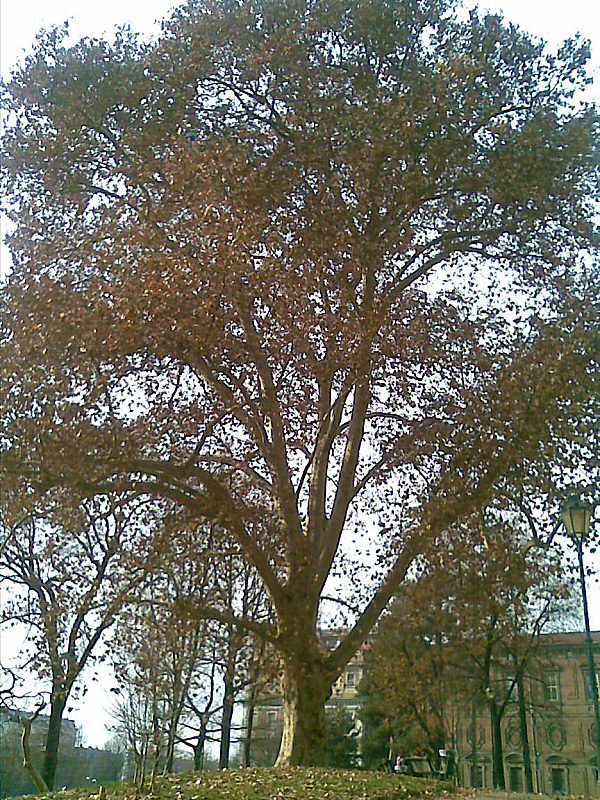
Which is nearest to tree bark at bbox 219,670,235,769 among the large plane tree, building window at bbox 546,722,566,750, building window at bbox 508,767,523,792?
the large plane tree

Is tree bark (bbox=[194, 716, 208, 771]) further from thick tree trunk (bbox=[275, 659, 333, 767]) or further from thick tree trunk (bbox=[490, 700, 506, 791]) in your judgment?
thick tree trunk (bbox=[275, 659, 333, 767])

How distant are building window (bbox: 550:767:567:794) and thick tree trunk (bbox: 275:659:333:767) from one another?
49.0 meters

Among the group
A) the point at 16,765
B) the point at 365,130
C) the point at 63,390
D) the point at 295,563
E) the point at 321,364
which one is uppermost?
the point at 365,130

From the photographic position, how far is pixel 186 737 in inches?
1398

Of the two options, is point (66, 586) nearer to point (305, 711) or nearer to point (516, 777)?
point (305, 711)

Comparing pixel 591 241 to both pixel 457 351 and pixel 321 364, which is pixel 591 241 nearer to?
pixel 457 351

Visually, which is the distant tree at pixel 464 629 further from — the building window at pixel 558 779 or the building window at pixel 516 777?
the building window at pixel 558 779

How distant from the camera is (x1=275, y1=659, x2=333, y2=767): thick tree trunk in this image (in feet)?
44.3

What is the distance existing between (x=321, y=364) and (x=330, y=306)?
38.8 inches

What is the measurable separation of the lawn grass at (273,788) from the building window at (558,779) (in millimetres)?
49274

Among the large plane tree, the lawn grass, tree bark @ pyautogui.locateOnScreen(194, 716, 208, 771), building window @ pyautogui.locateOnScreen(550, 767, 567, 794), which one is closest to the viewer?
the lawn grass

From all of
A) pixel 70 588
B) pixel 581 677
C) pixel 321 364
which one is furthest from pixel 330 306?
pixel 581 677

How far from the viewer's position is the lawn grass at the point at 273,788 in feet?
29.1

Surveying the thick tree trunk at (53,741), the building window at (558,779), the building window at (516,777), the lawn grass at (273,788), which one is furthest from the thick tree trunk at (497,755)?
the building window at (558,779)
